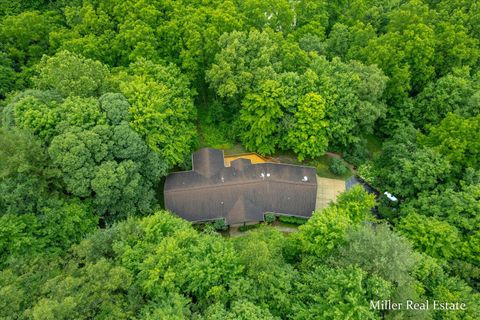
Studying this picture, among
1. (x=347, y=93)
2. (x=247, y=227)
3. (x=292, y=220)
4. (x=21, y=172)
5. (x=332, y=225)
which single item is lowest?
(x=247, y=227)

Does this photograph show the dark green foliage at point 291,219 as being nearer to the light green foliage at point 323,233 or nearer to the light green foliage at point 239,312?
the light green foliage at point 323,233

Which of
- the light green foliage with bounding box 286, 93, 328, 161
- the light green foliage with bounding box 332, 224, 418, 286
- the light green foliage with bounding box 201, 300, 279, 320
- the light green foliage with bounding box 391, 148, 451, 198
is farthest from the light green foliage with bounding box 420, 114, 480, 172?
the light green foliage with bounding box 201, 300, 279, 320

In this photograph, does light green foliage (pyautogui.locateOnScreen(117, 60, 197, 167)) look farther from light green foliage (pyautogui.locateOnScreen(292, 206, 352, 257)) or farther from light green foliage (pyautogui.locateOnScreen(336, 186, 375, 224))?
light green foliage (pyautogui.locateOnScreen(336, 186, 375, 224))

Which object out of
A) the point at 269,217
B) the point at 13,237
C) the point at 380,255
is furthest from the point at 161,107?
the point at 380,255

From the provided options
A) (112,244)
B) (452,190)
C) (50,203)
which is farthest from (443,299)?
(50,203)

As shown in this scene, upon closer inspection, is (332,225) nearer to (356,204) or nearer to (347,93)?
(356,204)
